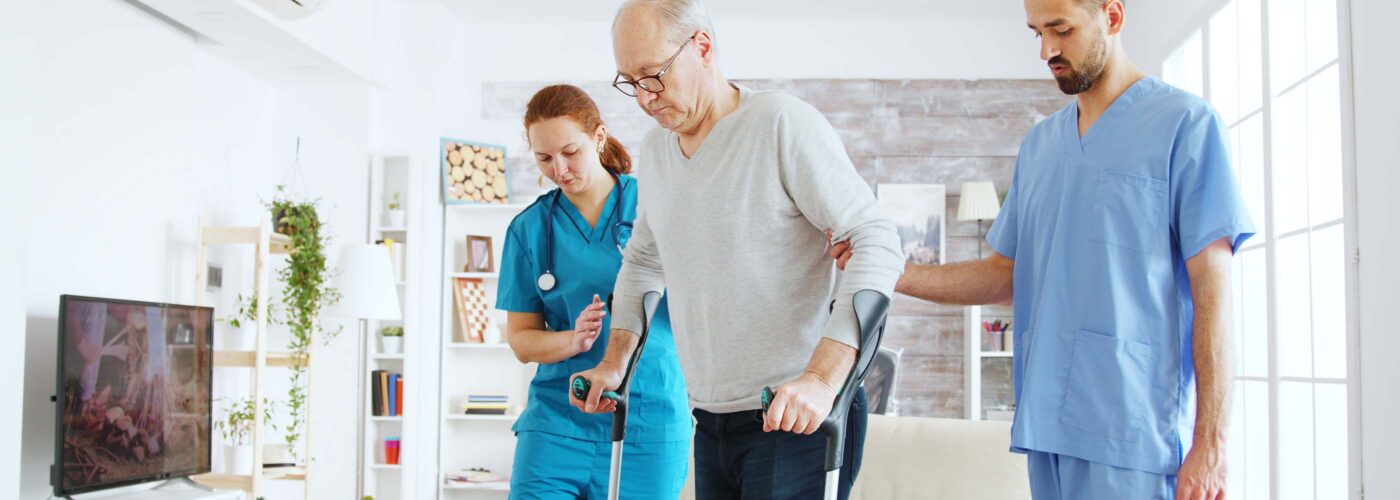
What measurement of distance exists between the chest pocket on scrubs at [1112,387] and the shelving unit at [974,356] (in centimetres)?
482

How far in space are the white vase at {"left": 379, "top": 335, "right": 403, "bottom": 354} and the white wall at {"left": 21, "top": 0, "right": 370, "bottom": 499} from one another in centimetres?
20

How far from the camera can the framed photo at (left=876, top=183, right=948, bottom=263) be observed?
6531 millimetres

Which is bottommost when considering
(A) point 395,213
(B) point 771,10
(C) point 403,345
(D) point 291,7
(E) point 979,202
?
(C) point 403,345

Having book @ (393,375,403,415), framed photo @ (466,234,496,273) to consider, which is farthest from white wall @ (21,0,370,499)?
framed photo @ (466,234,496,273)

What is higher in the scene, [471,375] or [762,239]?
[762,239]

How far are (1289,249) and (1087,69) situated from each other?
8.67ft

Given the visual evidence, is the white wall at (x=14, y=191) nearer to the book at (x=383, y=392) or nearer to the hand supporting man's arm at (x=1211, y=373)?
the book at (x=383, y=392)

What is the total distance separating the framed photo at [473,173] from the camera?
21.3 ft

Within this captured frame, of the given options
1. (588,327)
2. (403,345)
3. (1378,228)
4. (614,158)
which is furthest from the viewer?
(403,345)

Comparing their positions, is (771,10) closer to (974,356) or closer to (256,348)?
(974,356)

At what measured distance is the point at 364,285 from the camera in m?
5.52

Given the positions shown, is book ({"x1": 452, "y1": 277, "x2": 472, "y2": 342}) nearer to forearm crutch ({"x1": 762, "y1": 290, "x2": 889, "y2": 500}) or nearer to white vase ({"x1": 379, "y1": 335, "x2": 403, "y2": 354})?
white vase ({"x1": 379, "y1": 335, "x2": 403, "y2": 354})

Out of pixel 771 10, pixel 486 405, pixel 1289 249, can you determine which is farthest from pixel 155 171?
pixel 1289 249

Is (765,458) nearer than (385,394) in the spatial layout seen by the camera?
Yes
